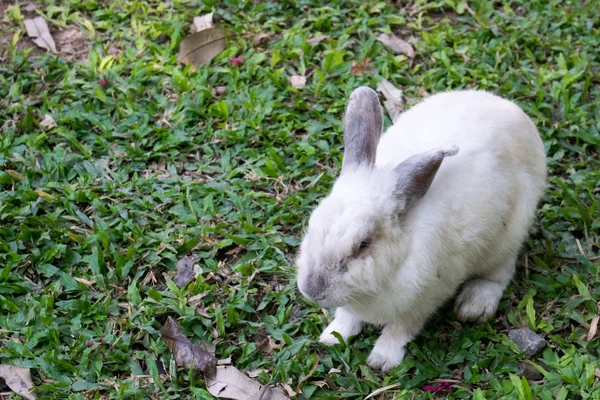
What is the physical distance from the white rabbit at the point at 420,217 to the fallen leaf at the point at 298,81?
59.1 inches

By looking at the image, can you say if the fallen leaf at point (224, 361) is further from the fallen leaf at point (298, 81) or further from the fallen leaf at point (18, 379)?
the fallen leaf at point (298, 81)

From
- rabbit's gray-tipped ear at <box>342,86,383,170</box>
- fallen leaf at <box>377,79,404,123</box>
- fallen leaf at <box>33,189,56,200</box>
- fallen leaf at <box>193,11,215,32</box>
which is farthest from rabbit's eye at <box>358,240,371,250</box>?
fallen leaf at <box>193,11,215,32</box>

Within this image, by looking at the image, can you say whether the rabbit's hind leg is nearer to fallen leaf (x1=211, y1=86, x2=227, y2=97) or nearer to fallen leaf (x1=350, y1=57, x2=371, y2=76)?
fallen leaf (x1=350, y1=57, x2=371, y2=76)

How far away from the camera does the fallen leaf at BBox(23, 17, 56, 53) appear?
6129 millimetres

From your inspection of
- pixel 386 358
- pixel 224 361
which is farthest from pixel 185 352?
pixel 386 358

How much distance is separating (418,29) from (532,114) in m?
1.38

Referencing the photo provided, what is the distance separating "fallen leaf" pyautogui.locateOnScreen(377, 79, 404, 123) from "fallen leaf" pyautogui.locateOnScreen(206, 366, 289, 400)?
2498 millimetres

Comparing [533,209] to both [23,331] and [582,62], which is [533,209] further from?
[23,331]

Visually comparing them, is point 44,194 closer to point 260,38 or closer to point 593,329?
point 260,38

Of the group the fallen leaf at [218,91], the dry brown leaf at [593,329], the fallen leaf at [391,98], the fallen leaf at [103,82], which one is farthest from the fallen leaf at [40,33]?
the dry brown leaf at [593,329]

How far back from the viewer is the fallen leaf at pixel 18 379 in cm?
398

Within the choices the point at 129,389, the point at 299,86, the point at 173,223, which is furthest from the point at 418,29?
the point at 129,389

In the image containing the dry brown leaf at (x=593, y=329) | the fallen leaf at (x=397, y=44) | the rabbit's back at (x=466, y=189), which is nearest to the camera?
the rabbit's back at (x=466, y=189)

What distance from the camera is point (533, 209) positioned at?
4523 mm
